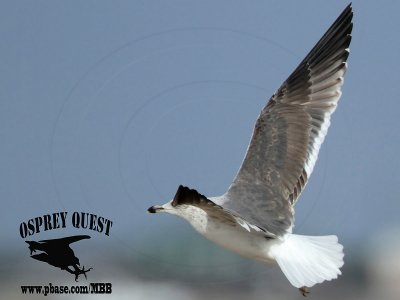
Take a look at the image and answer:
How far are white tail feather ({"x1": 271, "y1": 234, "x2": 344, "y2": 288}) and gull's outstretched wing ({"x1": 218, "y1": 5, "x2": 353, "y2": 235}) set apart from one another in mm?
87

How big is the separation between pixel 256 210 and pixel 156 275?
6.73 m

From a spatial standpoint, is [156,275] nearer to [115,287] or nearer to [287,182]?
[115,287]

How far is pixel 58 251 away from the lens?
7070mm

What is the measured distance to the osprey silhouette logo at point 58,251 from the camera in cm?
705

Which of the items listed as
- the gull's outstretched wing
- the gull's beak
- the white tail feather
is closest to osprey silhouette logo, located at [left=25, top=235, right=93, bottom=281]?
the gull's outstretched wing

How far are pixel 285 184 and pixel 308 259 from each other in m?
0.49

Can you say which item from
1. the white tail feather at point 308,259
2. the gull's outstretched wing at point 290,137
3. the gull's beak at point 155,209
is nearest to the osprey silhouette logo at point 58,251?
the gull's outstretched wing at point 290,137

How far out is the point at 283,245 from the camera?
17.3 ft

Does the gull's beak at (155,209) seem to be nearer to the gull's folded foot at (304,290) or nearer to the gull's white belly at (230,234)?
the gull's white belly at (230,234)

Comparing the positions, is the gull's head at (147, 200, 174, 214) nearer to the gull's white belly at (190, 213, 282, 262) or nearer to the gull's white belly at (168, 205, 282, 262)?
the gull's white belly at (168, 205, 282, 262)

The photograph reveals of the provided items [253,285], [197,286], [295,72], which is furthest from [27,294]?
[295,72]


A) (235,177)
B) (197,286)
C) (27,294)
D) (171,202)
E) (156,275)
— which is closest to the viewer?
(171,202)

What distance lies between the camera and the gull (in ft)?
17.0

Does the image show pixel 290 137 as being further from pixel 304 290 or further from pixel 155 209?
pixel 155 209
